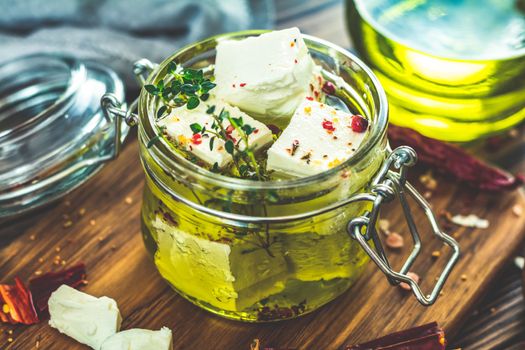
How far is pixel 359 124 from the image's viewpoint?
2.79 ft

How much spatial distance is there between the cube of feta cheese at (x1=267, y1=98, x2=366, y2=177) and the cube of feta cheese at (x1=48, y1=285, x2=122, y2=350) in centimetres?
31

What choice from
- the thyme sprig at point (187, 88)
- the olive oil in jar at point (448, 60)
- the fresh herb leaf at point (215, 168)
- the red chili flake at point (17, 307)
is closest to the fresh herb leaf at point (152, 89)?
the thyme sprig at point (187, 88)

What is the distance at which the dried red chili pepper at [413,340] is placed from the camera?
89 cm

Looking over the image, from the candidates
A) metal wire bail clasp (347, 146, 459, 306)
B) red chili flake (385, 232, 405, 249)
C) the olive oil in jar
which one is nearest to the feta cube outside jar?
metal wire bail clasp (347, 146, 459, 306)

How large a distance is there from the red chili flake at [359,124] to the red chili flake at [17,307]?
52 centimetres

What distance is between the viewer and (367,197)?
80cm

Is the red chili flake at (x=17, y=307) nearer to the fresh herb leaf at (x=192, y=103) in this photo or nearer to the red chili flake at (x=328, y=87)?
the fresh herb leaf at (x=192, y=103)

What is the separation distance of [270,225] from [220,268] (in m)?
0.09

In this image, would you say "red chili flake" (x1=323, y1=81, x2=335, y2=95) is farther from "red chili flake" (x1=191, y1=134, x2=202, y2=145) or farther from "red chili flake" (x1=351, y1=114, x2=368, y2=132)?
"red chili flake" (x1=191, y1=134, x2=202, y2=145)

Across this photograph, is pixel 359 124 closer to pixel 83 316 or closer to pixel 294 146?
pixel 294 146

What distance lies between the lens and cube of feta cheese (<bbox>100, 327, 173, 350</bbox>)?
0.86 metres

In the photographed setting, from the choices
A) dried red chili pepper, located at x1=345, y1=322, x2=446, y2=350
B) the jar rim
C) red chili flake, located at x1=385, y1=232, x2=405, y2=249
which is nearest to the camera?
the jar rim

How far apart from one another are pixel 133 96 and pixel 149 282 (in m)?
0.48

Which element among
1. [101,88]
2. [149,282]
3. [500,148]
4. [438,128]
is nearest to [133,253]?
[149,282]
